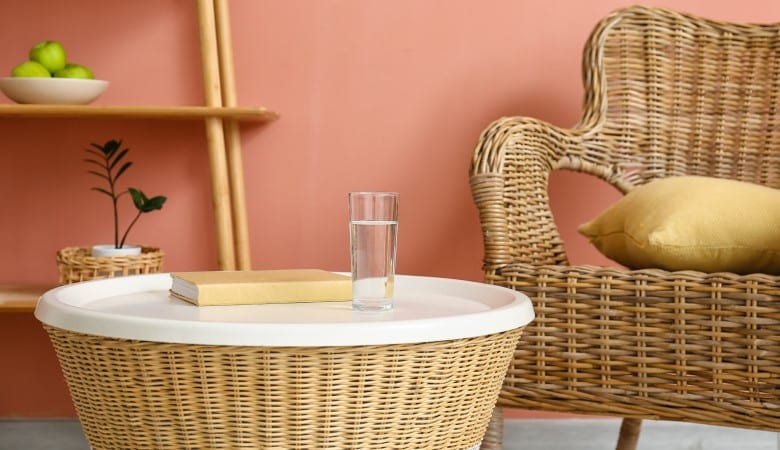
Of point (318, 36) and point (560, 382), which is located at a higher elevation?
point (318, 36)

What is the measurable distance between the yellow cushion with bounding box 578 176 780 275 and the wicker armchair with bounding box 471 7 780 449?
0.05 meters

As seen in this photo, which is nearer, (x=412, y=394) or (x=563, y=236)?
(x=412, y=394)

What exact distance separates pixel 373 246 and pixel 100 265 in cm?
86

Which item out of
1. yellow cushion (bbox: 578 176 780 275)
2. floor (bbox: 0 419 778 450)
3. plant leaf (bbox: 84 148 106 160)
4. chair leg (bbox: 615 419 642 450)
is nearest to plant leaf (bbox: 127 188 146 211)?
plant leaf (bbox: 84 148 106 160)

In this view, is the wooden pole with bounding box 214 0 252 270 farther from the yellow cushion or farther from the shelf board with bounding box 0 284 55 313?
the yellow cushion

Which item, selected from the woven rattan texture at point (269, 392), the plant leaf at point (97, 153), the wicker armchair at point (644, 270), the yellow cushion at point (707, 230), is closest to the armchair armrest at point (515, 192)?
the wicker armchair at point (644, 270)

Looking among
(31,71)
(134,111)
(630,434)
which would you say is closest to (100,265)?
(134,111)

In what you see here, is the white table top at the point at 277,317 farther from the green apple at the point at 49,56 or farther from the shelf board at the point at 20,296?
the green apple at the point at 49,56

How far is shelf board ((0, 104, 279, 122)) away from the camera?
1.68 metres

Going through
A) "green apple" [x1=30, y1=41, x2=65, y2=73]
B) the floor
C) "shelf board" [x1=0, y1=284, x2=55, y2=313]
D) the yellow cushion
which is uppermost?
"green apple" [x1=30, y1=41, x2=65, y2=73]

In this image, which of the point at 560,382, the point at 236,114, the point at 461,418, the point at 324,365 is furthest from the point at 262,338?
the point at 236,114

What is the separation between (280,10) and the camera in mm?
1932

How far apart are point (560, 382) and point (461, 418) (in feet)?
1.37

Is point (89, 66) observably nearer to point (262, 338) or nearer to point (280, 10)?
point (280, 10)
